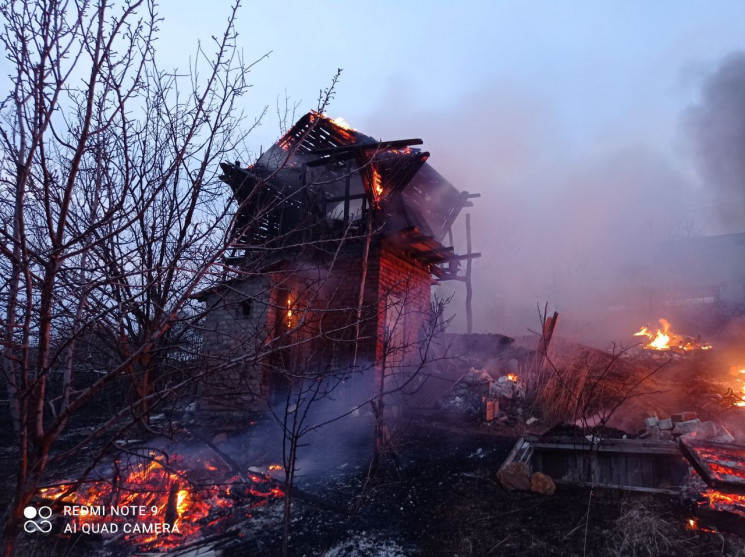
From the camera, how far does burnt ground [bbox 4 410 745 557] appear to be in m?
4.08

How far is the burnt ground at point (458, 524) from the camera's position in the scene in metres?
4.08

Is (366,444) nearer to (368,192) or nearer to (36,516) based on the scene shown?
(36,516)

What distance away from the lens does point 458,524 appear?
15.5 feet

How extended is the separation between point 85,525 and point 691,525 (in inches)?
262

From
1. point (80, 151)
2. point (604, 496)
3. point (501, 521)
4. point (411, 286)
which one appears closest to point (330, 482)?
point (501, 521)

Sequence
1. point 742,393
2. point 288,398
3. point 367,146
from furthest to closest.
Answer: point 742,393, point 367,146, point 288,398

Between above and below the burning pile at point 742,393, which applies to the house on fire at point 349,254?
above

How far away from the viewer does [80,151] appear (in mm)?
1960

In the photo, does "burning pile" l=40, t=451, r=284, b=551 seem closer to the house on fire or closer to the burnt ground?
the burnt ground

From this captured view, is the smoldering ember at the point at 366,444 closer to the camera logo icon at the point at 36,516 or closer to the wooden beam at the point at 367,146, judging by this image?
the camera logo icon at the point at 36,516

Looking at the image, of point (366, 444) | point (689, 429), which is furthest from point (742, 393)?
point (366, 444)

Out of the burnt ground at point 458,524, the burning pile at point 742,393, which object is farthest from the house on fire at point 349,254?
the burning pile at point 742,393

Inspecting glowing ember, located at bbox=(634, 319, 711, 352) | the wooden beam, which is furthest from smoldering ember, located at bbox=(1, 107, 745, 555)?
glowing ember, located at bbox=(634, 319, 711, 352)

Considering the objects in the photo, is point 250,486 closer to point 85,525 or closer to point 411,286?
point 85,525
